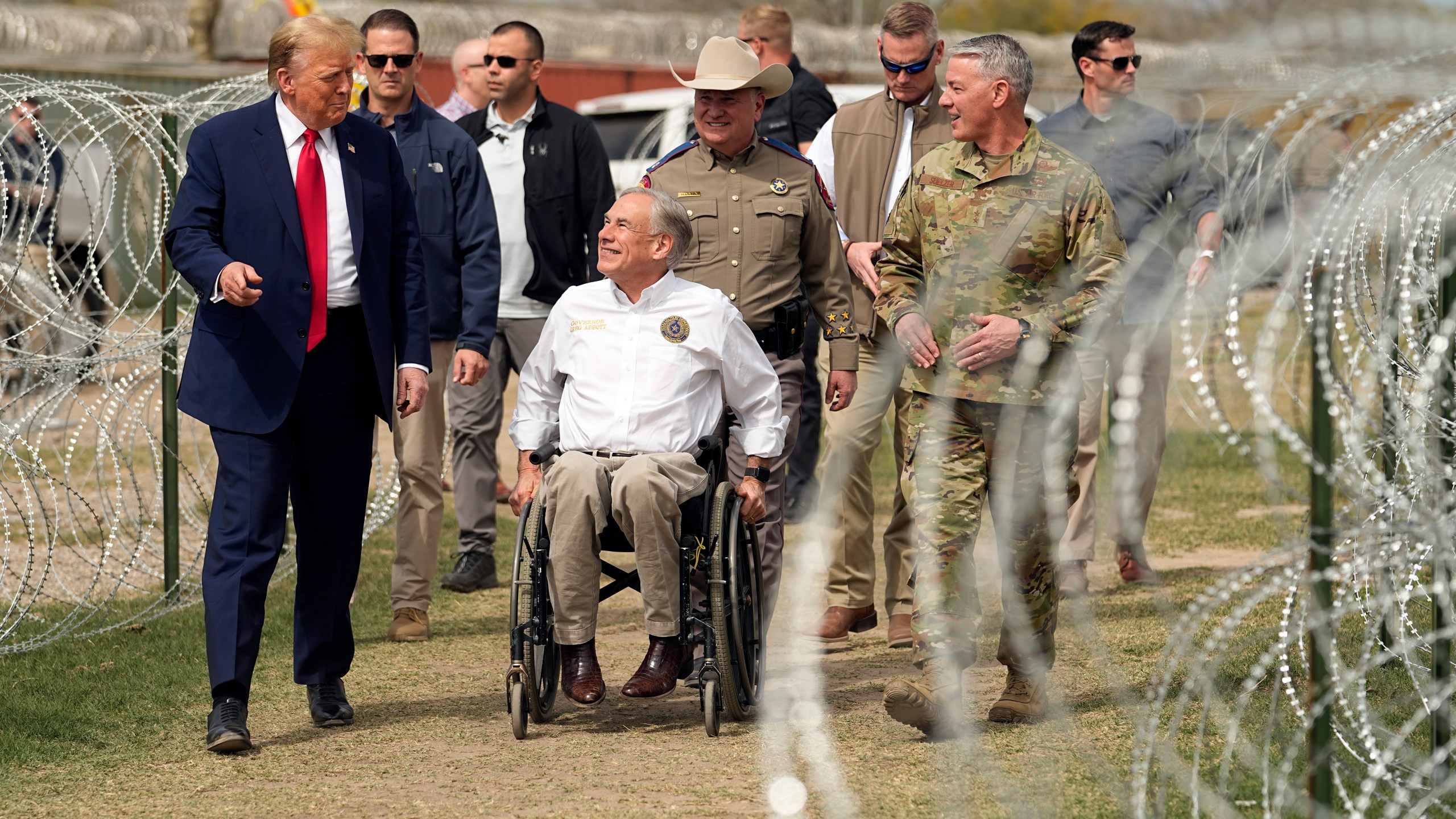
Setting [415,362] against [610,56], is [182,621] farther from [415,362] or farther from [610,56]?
[610,56]

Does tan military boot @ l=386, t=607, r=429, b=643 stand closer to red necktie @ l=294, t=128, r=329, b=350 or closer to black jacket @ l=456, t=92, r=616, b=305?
black jacket @ l=456, t=92, r=616, b=305

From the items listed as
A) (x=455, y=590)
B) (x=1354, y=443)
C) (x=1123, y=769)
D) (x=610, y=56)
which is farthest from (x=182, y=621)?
(x=610, y=56)

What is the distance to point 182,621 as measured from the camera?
6.42 m

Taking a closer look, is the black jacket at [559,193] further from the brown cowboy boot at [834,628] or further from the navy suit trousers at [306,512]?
the navy suit trousers at [306,512]

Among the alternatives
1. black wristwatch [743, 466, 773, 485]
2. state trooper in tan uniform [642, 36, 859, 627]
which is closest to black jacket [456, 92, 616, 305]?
state trooper in tan uniform [642, 36, 859, 627]

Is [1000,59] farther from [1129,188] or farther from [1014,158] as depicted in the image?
[1129,188]

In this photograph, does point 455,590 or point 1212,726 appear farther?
point 455,590

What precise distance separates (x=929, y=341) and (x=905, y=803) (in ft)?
4.21

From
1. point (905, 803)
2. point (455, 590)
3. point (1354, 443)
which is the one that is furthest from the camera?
point (455, 590)

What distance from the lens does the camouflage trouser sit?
4.62m

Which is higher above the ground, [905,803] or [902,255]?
[902,255]

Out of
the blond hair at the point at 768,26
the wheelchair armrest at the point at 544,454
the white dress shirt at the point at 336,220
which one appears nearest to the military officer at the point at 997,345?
the wheelchair armrest at the point at 544,454

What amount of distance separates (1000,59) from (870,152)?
1309 millimetres

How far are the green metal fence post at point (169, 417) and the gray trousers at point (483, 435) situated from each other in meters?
1.07
